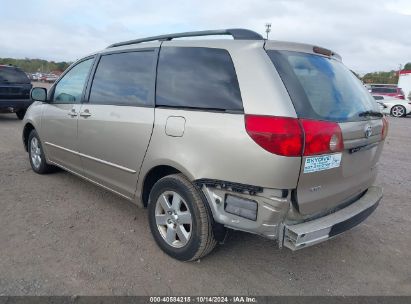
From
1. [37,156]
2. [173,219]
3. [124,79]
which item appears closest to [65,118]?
[124,79]

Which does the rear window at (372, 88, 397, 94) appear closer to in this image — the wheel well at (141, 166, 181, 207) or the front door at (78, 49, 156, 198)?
the front door at (78, 49, 156, 198)

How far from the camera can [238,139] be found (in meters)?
2.46

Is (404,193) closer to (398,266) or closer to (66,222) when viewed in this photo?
(398,266)

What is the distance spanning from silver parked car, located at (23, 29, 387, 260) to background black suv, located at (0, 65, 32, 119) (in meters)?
8.48

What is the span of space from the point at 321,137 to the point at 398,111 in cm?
2038

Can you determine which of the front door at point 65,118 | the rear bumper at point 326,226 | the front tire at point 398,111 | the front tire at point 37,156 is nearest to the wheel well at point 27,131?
the front tire at point 37,156

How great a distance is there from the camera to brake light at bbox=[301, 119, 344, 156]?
2.37 meters

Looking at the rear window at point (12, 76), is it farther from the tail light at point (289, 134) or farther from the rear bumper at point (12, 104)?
the tail light at point (289, 134)

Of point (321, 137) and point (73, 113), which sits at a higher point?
point (321, 137)

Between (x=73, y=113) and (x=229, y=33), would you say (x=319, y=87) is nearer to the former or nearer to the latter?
(x=229, y=33)

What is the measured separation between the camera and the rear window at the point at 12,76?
1060 centimetres

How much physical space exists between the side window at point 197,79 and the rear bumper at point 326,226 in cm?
95

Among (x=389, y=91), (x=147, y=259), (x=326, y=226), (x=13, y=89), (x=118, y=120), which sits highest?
(x=389, y=91)

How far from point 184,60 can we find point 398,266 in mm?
2599
